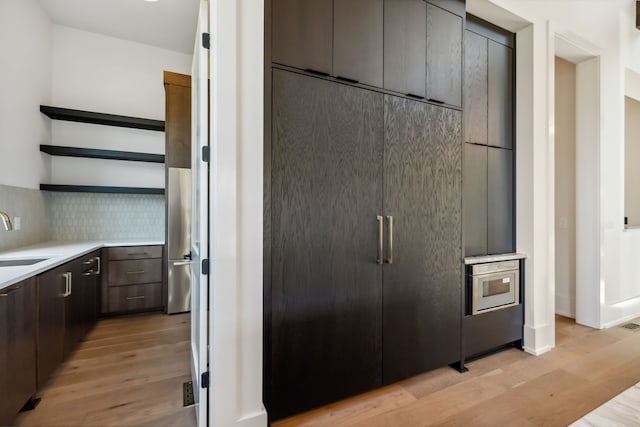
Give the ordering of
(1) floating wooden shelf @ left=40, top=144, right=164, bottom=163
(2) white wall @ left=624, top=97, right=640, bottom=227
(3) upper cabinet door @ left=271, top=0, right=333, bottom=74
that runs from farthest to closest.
Answer: (2) white wall @ left=624, top=97, right=640, bottom=227, (1) floating wooden shelf @ left=40, top=144, right=164, bottom=163, (3) upper cabinet door @ left=271, top=0, right=333, bottom=74

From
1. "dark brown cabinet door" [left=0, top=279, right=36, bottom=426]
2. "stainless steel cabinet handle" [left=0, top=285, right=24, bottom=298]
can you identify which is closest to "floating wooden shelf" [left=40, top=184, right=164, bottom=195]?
"dark brown cabinet door" [left=0, top=279, right=36, bottom=426]

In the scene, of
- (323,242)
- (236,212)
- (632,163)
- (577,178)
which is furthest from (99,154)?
(632,163)

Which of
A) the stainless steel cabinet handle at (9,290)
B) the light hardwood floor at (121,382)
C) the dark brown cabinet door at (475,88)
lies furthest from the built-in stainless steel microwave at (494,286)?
the stainless steel cabinet handle at (9,290)

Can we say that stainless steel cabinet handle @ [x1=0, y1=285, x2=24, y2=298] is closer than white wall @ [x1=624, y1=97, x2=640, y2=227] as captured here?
Yes

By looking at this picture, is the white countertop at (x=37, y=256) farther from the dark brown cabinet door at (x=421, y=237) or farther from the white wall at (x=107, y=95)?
the dark brown cabinet door at (x=421, y=237)

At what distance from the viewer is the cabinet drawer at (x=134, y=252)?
3.29 meters

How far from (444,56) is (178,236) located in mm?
3298

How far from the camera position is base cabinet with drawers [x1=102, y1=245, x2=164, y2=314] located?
330cm

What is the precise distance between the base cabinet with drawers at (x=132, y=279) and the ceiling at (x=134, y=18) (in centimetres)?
268

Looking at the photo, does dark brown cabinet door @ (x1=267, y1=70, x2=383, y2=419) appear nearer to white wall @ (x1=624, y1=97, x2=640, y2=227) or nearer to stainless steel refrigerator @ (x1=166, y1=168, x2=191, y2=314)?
stainless steel refrigerator @ (x1=166, y1=168, x2=191, y2=314)

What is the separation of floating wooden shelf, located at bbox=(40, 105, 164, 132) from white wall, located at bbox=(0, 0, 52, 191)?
13cm

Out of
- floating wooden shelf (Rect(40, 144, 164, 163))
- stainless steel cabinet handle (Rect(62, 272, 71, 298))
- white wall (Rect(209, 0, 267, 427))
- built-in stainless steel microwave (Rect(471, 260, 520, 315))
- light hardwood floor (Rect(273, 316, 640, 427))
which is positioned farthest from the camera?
floating wooden shelf (Rect(40, 144, 164, 163))

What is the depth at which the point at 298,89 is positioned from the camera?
5.47 ft

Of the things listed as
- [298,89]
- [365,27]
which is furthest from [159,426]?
[365,27]
